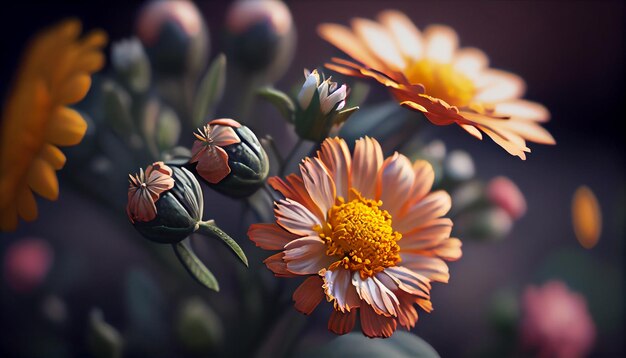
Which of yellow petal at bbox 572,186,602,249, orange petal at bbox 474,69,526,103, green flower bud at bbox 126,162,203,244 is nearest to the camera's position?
green flower bud at bbox 126,162,203,244

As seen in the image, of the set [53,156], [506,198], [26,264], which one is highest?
[506,198]

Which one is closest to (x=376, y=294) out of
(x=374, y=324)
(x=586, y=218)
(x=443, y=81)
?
(x=374, y=324)

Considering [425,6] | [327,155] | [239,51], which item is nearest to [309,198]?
[327,155]

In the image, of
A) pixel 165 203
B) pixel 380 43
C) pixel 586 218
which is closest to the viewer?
pixel 165 203

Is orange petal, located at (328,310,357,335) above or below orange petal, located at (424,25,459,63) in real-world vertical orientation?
below

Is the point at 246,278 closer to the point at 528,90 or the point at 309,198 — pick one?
the point at 309,198

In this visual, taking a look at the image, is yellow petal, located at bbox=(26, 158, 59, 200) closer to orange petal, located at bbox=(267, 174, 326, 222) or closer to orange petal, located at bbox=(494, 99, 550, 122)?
orange petal, located at bbox=(267, 174, 326, 222)

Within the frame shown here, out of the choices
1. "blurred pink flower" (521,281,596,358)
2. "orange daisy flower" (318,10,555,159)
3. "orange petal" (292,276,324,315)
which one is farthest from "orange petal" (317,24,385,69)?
"blurred pink flower" (521,281,596,358)

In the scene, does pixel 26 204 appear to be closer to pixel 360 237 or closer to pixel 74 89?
pixel 74 89
